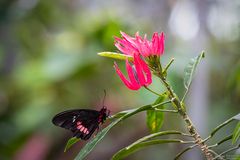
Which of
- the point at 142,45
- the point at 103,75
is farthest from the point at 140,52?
the point at 103,75

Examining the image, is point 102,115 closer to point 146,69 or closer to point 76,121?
point 76,121

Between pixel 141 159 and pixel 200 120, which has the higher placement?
pixel 200 120

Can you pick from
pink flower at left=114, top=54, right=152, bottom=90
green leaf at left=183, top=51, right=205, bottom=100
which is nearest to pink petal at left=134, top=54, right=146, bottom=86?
pink flower at left=114, top=54, right=152, bottom=90

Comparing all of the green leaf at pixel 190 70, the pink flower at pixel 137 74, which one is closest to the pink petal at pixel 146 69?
the pink flower at pixel 137 74

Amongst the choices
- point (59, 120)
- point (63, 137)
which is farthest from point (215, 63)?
point (59, 120)

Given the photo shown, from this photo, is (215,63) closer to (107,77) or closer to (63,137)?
(107,77)

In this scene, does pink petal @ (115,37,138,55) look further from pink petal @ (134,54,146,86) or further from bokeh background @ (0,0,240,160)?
bokeh background @ (0,0,240,160)
